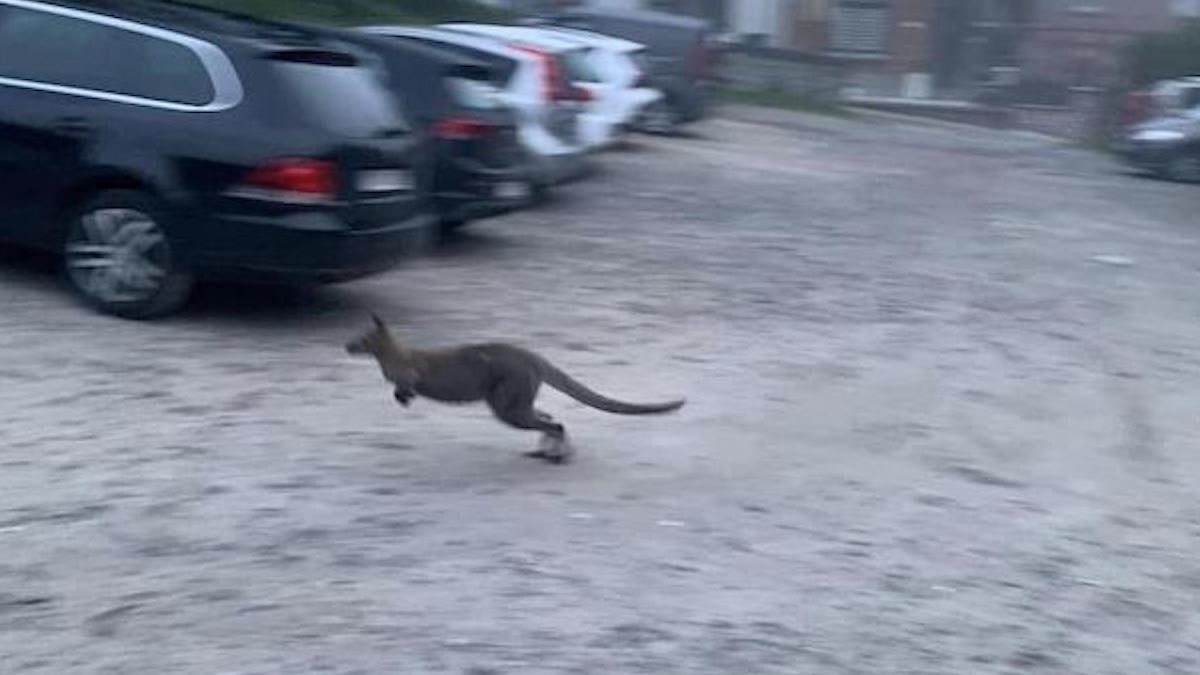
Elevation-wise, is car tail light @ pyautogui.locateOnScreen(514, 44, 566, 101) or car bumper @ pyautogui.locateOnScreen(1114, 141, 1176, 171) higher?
car tail light @ pyautogui.locateOnScreen(514, 44, 566, 101)

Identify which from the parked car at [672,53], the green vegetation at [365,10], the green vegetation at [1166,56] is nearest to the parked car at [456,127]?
the green vegetation at [365,10]

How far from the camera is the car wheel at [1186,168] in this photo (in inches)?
1323

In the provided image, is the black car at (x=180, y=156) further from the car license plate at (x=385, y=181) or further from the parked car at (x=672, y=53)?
the parked car at (x=672, y=53)

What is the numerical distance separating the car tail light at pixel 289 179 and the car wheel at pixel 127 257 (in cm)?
58

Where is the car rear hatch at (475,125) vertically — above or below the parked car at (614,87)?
above

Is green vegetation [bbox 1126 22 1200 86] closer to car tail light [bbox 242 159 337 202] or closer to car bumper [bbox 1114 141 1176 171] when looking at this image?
car bumper [bbox 1114 141 1176 171]

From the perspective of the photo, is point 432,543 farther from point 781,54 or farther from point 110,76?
point 781,54

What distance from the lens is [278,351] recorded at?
40.3 feet

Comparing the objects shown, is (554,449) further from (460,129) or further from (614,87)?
(614,87)

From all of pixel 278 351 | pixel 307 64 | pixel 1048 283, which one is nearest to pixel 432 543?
pixel 278 351

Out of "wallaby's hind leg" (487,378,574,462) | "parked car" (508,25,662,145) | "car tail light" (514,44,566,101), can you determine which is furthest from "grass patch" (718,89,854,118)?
"wallaby's hind leg" (487,378,574,462)

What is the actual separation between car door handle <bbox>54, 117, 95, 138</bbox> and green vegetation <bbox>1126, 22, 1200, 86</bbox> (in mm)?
38963

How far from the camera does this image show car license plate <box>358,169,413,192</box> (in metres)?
12.6

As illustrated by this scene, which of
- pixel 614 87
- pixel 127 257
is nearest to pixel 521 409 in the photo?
pixel 127 257
